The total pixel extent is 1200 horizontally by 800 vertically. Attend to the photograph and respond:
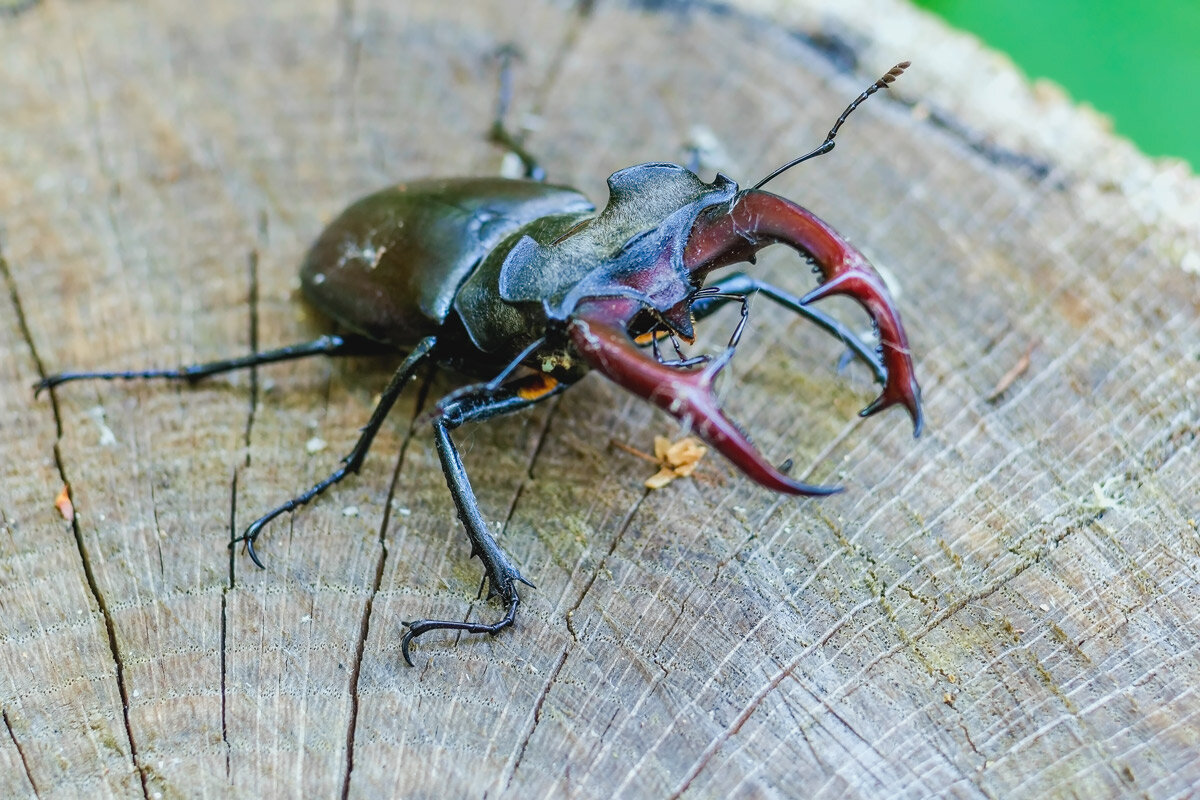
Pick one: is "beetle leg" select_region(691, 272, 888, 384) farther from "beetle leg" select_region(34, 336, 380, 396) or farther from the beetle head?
"beetle leg" select_region(34, 336, 380, 396)

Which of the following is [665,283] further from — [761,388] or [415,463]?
[415,463]

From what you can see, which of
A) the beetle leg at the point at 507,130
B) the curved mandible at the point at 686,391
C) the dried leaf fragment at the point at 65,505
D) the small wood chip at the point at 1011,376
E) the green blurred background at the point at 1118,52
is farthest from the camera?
the green blurred background at the point at 1118,52

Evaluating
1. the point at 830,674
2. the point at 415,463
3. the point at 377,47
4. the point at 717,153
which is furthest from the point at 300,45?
the point at 830,674

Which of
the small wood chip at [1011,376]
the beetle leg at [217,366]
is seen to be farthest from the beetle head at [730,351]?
the beetle leg at [217,366]

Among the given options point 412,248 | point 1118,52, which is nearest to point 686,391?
point 412,248

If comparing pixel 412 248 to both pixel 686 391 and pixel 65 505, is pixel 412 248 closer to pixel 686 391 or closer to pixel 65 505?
pixel 65 505

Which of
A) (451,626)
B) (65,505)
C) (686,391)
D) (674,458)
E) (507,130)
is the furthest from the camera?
(507,130)

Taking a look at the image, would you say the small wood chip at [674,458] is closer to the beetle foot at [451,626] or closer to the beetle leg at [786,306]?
the beetle leg at [786,306]
